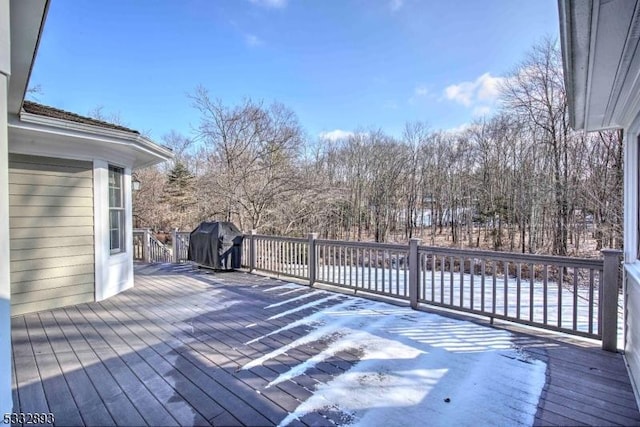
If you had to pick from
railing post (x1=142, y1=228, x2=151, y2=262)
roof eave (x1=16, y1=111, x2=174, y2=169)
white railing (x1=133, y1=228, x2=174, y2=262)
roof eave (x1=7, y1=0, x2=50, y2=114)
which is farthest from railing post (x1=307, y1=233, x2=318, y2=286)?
railing post (x1=142, y1=228, x2=151, y2=262)

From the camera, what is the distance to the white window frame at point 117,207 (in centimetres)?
511

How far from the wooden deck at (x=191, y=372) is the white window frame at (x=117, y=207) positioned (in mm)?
1340

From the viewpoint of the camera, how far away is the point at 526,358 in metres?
2.81

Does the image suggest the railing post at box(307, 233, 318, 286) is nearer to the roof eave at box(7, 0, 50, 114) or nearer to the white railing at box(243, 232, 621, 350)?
the white railing at box(243, 232, 621, 350)

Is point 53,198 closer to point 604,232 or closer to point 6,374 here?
point 6,374

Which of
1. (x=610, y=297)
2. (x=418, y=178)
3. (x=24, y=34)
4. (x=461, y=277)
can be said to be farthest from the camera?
(x=418, y=178)

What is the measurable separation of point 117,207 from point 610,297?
656cm

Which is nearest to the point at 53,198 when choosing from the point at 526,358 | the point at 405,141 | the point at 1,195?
the point at 1,195

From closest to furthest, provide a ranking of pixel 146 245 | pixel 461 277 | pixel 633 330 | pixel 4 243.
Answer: pixel 4 243 → pixel 633 330 → pixel 461 277 → pixel 146 245

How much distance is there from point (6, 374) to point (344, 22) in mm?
10557

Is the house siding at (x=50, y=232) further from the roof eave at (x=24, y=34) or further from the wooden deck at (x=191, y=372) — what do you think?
the roof eave at (x=24, y=34)

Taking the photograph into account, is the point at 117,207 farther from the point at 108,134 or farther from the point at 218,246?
the point at 218,246

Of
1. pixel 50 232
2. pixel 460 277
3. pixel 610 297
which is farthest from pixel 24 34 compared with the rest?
pixel 610 297

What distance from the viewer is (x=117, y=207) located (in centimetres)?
524
